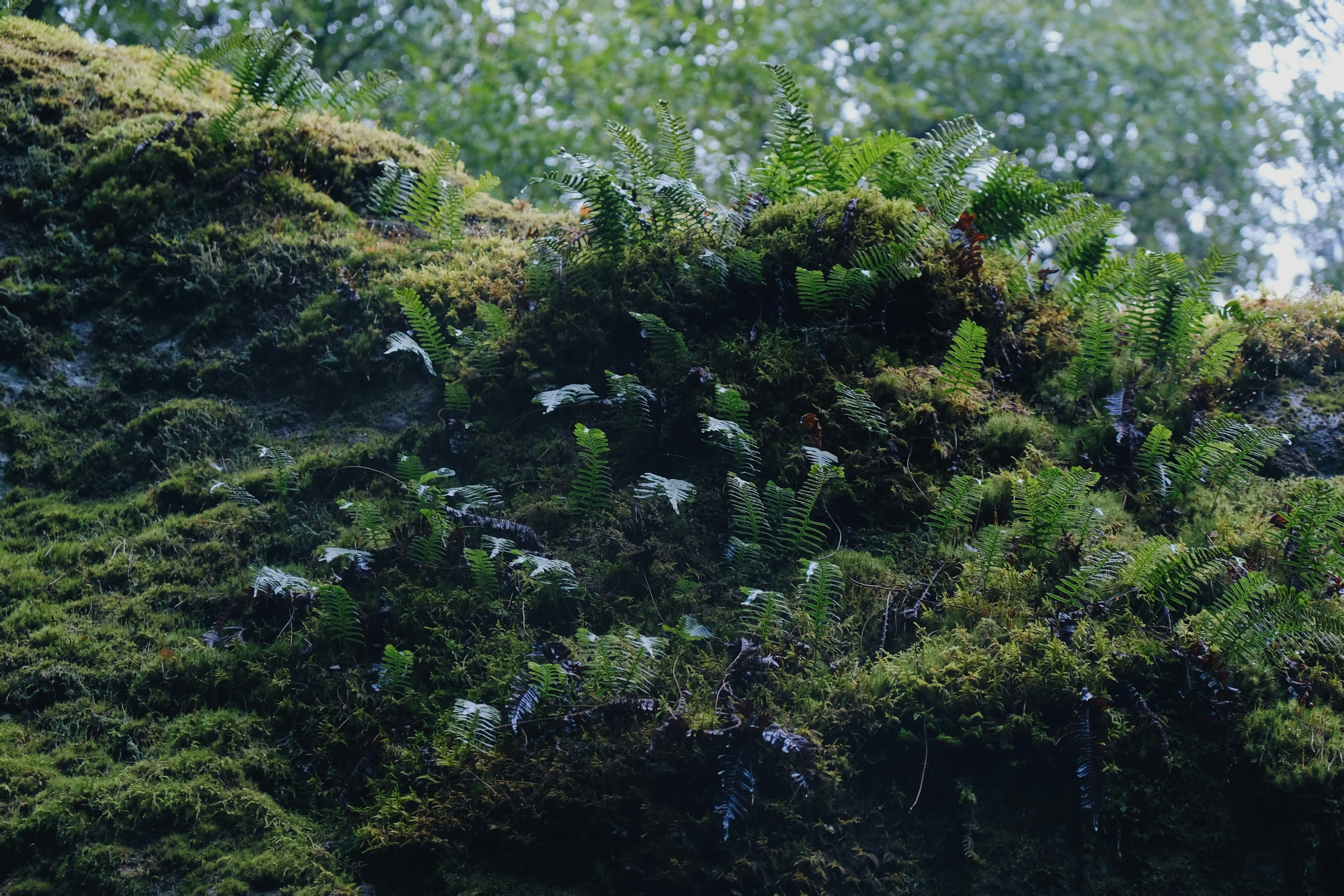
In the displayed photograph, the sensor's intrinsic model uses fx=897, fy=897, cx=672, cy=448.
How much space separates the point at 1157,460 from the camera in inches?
193

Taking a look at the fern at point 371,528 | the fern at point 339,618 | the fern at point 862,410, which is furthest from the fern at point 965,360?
the fern at point 339,618

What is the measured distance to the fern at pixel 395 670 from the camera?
397cm

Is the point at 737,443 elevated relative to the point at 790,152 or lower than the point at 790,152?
lower

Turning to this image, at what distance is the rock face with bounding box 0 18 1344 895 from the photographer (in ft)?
11.5

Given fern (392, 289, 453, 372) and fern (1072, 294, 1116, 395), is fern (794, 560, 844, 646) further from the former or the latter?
fern (392, 289, 453, 372)

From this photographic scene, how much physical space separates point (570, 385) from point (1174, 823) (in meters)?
3.51

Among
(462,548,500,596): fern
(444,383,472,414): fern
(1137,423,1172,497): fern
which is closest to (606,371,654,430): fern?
(444,383,472,414): fern

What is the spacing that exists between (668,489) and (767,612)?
775 millimetres

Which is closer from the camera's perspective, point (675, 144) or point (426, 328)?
point (426, 328)

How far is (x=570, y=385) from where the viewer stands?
200 inches

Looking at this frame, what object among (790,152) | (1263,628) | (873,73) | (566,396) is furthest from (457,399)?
(873,73)

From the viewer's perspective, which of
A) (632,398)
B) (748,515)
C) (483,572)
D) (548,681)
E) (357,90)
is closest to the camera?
(548,681)

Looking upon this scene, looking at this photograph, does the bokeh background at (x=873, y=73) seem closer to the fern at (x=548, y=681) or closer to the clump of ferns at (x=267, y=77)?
the clump of ferns at (x=267, y=77)

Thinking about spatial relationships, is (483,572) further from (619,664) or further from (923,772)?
(923,772)
